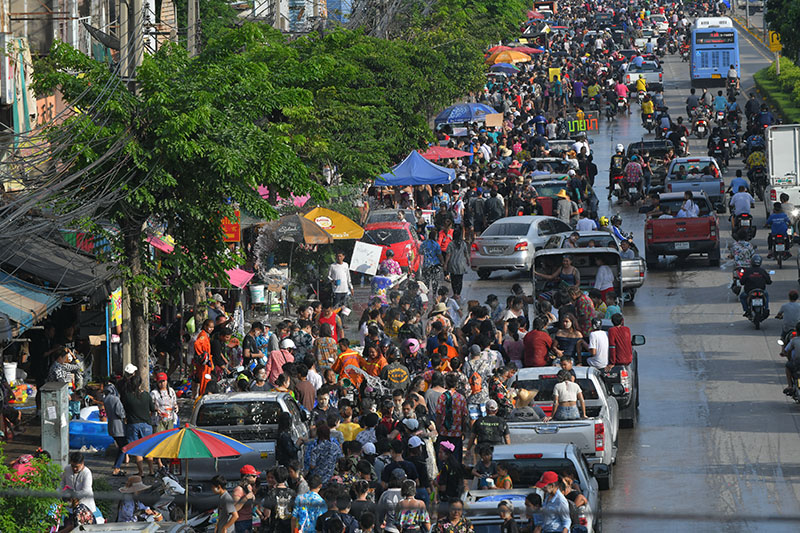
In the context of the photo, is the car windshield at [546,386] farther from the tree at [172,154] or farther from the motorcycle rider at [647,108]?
the motorcycle rider at [647,108]

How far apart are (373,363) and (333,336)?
328cm

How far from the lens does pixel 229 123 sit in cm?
1936

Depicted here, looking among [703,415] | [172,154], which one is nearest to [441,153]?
[703,415]

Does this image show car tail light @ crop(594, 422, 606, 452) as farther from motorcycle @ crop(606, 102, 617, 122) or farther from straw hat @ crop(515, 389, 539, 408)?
motorcycle @ crop(606, 102, 617, 122)

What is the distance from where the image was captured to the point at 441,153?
140 feet

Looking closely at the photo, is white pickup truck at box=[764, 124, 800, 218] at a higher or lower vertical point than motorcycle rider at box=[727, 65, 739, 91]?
lower

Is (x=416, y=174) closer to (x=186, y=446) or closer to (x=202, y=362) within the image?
(x=202, y=362)

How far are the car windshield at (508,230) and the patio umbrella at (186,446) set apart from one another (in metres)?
17.3

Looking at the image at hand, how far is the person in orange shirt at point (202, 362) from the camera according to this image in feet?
67.1

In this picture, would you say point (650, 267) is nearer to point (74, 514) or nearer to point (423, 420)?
point (423, 420)

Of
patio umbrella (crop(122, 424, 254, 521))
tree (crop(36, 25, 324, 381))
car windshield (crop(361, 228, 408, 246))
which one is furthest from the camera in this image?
car windshield (crop(361, 228, 408, 246))

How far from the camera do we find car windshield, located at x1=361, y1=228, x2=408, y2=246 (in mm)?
30172

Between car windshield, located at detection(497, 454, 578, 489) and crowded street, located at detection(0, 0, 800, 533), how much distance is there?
21 millimetres

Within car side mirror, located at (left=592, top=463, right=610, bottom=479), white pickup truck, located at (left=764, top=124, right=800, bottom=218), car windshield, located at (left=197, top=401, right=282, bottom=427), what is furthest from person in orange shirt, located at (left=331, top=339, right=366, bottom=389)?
white pickup truck, located at (left=764, top=124, right=800, bottom=218)
